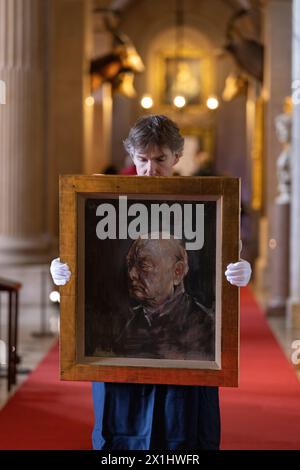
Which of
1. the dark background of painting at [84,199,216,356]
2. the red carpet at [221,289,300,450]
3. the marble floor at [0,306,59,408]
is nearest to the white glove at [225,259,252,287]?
the dark background of painting at [84,199,216,356]

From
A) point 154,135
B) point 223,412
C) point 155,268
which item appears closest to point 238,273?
point 155,268

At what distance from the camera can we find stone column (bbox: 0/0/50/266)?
45.3 ft

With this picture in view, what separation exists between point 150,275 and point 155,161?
1.63 feet

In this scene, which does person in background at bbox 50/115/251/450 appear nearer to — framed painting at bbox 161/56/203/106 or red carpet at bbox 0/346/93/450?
red carpet at bbox 0/346/93/450

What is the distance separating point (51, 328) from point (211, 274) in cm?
882

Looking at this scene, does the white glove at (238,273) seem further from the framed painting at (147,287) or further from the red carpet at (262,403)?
the red carpet at (262,403)

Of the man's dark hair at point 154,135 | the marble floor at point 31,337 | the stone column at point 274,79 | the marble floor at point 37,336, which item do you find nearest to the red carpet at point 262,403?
the marble floor at point 37,336

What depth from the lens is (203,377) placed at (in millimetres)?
4020

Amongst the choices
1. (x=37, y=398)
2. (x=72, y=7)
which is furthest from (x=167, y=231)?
(x=72, y=7)

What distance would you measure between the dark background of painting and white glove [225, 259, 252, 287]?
157mm

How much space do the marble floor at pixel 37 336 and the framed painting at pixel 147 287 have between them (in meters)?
4.20

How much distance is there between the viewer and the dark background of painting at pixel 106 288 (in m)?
4.06

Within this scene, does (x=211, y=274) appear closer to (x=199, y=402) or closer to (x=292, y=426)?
(x=199, y=402)

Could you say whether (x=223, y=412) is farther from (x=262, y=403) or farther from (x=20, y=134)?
(x=20, y=134)
